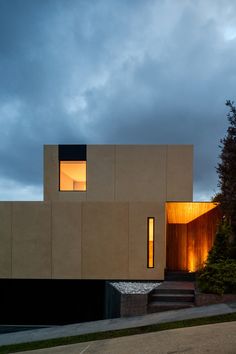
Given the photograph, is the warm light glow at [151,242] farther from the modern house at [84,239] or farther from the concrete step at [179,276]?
the concrete step at [179,276]

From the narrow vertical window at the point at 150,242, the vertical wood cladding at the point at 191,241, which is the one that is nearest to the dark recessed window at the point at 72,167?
the narrow vertical window at the point at 150,242

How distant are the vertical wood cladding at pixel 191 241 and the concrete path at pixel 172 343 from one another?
610 cm

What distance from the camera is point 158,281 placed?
11961 mm

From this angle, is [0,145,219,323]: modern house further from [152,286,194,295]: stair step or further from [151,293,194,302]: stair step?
[151,293,194,302]: stair step

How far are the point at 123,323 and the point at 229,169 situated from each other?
219 inches

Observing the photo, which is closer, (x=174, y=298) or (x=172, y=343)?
(x=172, y=343)

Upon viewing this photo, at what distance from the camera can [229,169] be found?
10484 millimetres

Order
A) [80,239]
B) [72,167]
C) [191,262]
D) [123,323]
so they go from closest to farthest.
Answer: [123,323] → [80,239] → [191,262] → [72,167]

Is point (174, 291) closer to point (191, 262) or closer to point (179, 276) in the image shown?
point (179, 276)

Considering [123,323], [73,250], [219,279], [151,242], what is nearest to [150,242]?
[151,242]

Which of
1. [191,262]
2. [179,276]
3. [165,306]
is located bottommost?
[165,306]

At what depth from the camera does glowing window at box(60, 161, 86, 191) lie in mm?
15172

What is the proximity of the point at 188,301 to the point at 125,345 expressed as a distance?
3907mm

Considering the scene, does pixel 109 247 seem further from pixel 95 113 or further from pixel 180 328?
pixel 95 113
